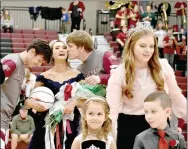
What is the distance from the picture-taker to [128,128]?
396 cm

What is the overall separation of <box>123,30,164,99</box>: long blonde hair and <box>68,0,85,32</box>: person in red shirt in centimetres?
1250

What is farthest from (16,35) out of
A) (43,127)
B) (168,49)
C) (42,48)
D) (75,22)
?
(42,48)

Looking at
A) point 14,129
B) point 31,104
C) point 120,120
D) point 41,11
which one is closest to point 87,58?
point 31,104

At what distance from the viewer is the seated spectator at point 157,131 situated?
3.52m

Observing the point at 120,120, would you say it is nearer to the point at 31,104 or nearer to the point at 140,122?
the point at 140,122

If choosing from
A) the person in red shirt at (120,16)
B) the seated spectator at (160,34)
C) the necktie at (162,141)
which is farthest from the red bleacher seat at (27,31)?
the necktie at (162,141)

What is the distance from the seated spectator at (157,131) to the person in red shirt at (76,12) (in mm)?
12873

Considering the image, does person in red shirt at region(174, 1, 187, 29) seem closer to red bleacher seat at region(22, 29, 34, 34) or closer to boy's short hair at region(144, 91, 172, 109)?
red bleacher seat at region(22, 29, 34, 34)

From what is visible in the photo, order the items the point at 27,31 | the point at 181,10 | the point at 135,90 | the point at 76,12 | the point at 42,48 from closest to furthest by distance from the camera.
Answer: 1. the point at 135,90
2. the point at 42,48
3. the point at 76,12
4. the point at 181,10
5. the point at 27,31

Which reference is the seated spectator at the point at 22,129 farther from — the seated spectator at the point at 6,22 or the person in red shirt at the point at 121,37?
the seated spectator at the point at 6,22

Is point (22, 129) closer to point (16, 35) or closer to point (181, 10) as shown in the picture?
point (16, 35)

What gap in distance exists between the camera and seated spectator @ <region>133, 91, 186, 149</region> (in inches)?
139

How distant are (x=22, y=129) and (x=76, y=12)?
7.42 meters

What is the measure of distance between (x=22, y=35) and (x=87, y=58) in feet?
39.6
